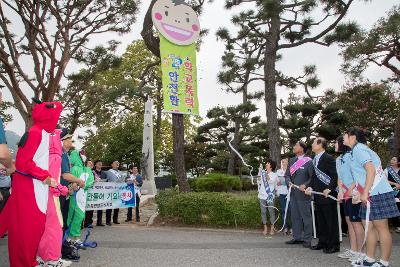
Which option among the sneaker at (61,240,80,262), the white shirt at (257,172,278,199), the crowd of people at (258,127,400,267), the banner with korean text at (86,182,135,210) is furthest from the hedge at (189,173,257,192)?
the sneaker at (61,240,80,262)

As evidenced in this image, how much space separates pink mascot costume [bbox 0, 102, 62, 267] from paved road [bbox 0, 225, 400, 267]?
166 cm

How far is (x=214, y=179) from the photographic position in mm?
21188

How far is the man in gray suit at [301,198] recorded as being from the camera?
22.0 feet

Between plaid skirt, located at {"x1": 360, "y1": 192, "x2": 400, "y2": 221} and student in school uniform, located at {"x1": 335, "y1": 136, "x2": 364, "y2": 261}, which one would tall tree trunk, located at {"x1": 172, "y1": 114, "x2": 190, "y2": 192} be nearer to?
student in school uniform, located at {"x1": 335, "y1": 136, "x2": 364, "y2": 261}

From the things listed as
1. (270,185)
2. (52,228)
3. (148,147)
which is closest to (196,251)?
(52,228)

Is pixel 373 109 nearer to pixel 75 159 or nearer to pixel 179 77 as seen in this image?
pixel 179 77

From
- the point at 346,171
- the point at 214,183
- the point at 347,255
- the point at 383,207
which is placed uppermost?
the point at 346,171

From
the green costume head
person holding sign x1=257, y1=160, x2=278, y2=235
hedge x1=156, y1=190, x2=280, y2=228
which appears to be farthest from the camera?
hedge x1=156, y1=190, x2=280, y2=228

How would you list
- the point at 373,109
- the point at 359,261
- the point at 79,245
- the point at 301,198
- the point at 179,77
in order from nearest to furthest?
1. the point at 359,261
2. the point at 79,245
3. the point at 301,198
4. the point at 179,77
5. the point at 373,109

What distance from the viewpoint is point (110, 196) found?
384 inches

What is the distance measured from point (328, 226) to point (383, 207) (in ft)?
5.36

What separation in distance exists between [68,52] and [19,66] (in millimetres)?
1928

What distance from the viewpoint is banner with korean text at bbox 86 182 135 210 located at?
934cm

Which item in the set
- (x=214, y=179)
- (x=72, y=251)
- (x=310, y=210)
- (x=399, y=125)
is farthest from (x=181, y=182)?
(x=214, y=179)
